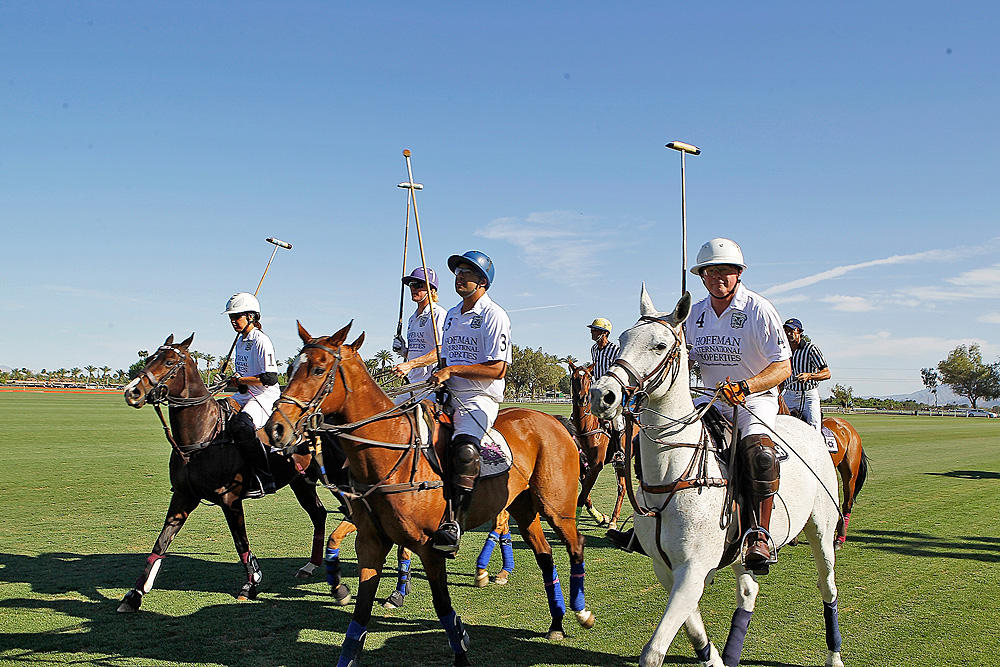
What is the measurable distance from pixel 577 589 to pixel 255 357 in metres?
3.96

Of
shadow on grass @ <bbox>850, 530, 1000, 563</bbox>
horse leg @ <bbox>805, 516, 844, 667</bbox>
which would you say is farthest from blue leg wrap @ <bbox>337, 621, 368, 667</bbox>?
shadow on grass @ <bbox>850, 530, 1000, 563</bbox>

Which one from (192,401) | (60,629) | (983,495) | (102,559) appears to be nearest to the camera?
(60,629)

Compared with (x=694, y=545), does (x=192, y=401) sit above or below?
above

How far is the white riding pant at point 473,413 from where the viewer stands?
5164 mm

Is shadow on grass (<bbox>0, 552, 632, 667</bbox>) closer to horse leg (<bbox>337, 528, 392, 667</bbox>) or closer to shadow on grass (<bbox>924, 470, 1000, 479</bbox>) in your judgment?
horse leg (<bbox>337, 528, 392, 667</bbox>)

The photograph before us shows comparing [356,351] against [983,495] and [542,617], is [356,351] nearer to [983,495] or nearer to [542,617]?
[542,617]

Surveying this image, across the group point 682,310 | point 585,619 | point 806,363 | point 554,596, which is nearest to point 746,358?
point 682,310

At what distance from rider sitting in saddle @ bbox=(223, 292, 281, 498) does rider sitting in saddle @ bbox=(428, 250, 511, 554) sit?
2.35 meters

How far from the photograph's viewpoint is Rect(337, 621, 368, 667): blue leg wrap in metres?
4.39

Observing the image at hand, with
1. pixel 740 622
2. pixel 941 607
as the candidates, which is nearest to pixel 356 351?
pixel 740 622

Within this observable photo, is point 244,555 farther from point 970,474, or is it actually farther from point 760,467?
point 970,474

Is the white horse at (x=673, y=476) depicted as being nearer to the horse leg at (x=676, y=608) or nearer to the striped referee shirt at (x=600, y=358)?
the horse leg at (x=676, y=608)

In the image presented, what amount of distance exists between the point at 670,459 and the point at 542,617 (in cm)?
250

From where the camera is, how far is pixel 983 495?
12953 mm
